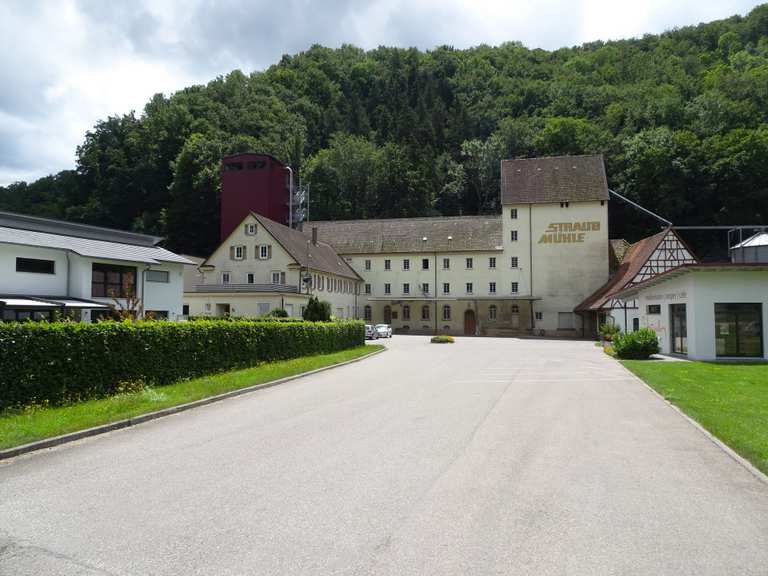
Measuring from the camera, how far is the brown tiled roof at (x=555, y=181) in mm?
61312

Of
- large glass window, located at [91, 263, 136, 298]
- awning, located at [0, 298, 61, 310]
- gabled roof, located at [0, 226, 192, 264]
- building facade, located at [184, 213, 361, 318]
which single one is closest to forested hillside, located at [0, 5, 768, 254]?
→ building facade, located at [184, 213, 361, 318]

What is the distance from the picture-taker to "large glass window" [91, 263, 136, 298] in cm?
3272

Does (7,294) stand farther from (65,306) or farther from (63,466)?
(63,466)

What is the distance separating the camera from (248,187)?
66938 mm

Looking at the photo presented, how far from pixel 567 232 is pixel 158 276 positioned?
40989mm

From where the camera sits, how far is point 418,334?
6306 cm

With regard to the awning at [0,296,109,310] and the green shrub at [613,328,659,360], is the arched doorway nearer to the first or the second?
the green shrub at [613,328,659,360]

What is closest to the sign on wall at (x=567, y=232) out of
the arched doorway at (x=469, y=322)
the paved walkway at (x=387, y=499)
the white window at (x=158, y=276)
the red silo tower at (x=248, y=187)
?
the arched doorway at (x=469, y=322)

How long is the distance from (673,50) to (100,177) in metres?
91.3

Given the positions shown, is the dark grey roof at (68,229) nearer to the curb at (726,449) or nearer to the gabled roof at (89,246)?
the gabled roof at (89,246)

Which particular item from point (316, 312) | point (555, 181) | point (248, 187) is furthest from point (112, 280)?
point (555, 181)

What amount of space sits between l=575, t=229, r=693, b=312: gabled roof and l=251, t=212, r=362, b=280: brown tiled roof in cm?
2341

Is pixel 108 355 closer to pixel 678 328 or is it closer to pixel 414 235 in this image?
pixel 678 328

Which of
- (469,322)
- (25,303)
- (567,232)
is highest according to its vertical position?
(567,232)
